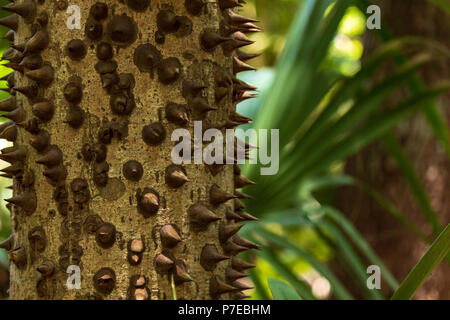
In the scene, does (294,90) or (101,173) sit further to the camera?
(294,90)

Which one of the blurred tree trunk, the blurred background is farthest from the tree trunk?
the blurred tree trunk

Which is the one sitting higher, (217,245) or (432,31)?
(432,31)

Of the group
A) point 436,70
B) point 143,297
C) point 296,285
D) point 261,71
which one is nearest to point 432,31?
point 436,70

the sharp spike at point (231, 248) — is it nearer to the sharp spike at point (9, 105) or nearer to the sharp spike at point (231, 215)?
the sharp spike at point (231, 215)

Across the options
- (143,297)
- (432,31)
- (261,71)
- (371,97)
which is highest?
(432,31)

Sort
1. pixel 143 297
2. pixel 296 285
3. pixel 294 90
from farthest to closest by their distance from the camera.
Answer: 1. pixel 294 90
2. pixel 296 285
3. pixel 143 297

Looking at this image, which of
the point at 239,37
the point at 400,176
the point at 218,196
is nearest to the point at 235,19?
the point at 239,37

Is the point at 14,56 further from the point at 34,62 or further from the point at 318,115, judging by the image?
the point at 318,115

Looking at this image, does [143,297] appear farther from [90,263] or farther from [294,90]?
[294,90]
